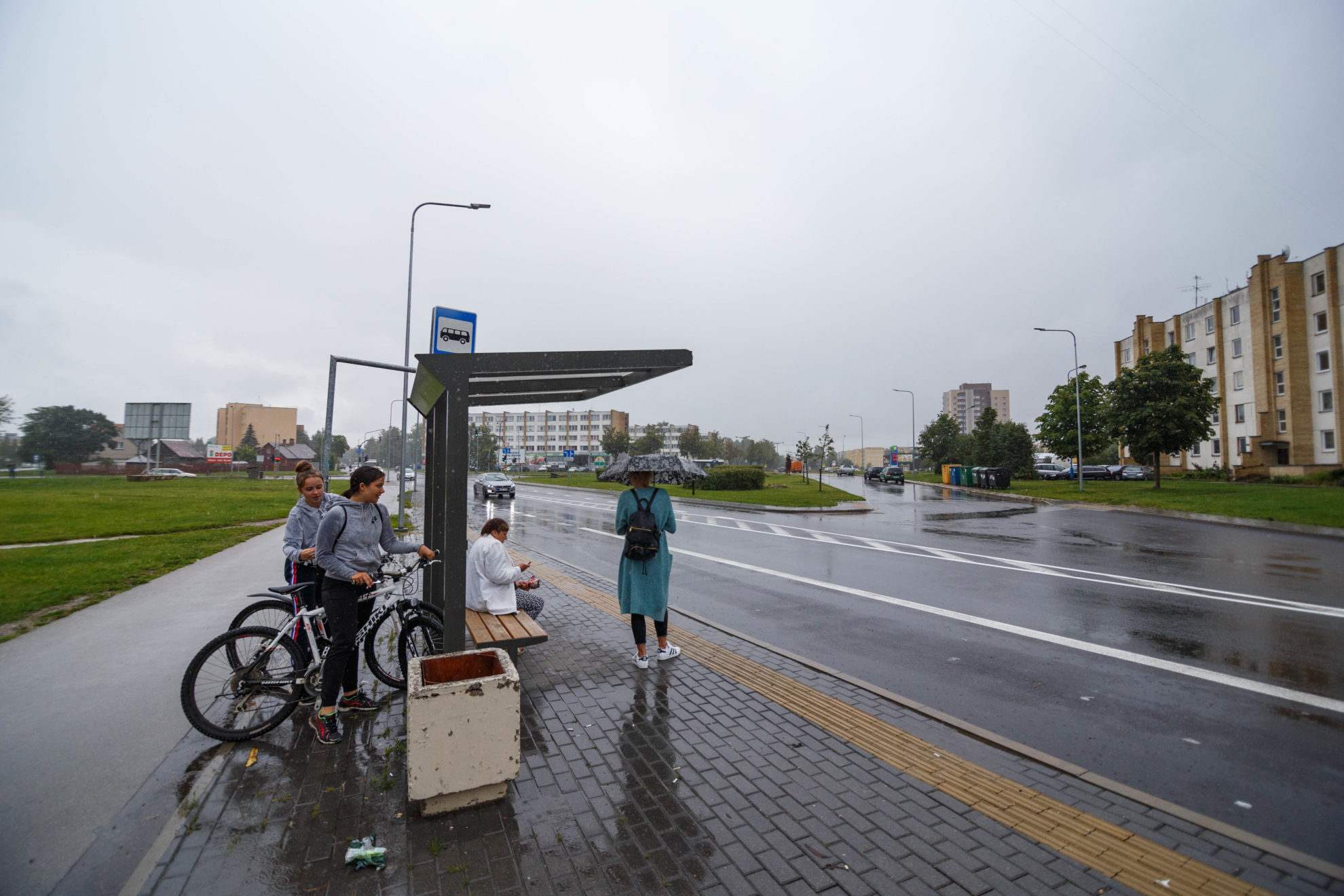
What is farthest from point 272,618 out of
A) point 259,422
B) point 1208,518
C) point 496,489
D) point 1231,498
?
point 259,422

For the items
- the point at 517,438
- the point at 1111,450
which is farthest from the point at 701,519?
the point at 517,438

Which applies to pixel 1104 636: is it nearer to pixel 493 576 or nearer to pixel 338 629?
pixel 493 576

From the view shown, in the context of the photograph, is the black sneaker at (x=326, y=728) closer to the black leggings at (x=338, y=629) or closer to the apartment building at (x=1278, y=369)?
the black leggings at (x=338, y=629)

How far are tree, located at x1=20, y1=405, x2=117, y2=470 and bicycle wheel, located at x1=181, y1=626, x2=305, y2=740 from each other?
57045 millimetres

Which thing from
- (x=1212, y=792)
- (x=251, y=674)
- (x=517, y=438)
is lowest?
(x=1212, y=792)

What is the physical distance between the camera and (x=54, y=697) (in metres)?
4.75

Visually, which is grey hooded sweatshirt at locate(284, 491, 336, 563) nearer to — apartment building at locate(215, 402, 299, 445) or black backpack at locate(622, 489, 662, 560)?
black backpack at locate(622, 489, 662, 560)

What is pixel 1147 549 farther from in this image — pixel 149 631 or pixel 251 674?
pixel 149 631

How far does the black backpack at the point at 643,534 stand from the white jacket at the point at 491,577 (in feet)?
3.88

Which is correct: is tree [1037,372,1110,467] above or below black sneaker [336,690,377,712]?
above

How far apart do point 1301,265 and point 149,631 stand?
188ft

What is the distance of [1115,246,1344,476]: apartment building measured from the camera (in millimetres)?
36031

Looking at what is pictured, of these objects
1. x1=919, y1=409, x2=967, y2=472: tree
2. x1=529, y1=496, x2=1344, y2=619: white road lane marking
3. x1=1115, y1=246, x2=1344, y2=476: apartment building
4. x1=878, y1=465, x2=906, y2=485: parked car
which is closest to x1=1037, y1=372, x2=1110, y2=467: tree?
x1=1115, y1=246, x2=1344, y2=476: apartment building

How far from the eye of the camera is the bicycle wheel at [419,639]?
188 inches
